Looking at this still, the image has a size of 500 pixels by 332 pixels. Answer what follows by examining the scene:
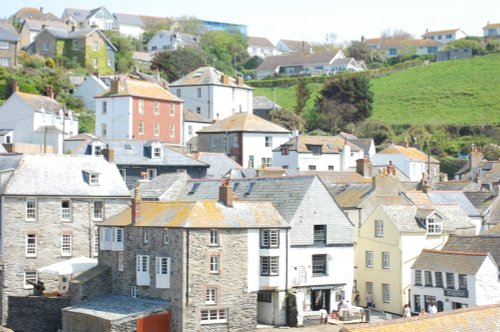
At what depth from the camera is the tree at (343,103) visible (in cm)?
12519

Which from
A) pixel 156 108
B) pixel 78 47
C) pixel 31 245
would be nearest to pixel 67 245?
pixel 31 245

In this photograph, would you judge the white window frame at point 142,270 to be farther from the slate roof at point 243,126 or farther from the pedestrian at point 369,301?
the slate roof at point 243,126

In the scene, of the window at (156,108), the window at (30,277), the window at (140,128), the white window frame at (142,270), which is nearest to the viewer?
the white window frame at (142,270)

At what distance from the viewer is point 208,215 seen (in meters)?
51.7

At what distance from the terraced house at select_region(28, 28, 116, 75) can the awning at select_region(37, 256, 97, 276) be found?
240ft

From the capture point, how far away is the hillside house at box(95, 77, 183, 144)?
94.2m

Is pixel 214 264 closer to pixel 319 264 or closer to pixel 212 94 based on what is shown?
pixel 319 264

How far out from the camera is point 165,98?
97562 millimetres

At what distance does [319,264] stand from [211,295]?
24.5ft

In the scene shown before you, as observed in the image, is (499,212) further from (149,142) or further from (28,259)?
(28,259)

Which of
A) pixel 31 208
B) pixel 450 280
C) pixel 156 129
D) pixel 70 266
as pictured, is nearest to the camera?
pixel 450 280

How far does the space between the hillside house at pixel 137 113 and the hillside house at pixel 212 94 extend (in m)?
11.3

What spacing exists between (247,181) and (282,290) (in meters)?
8.58

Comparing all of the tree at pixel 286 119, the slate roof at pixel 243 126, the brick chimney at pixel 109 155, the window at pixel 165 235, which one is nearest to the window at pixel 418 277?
the window at pixel 165 235
